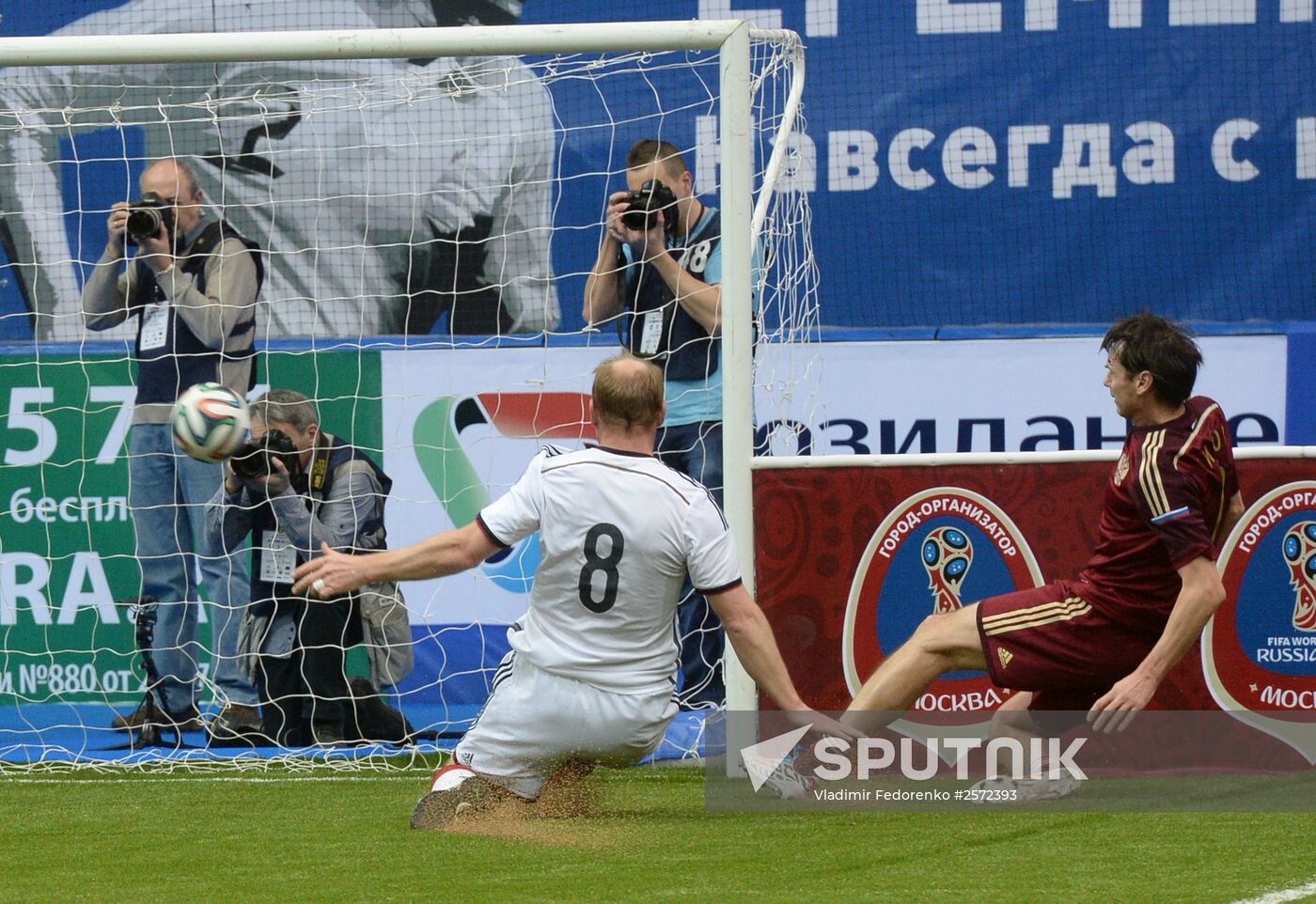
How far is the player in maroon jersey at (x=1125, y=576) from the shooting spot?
467cm

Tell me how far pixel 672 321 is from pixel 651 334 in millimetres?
124

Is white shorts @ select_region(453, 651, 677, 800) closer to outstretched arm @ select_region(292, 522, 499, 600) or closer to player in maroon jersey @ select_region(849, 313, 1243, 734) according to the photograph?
outstretched arm @ select_region(292, 522, 499, 600)

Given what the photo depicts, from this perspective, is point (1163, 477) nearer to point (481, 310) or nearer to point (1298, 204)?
point (481, 310)

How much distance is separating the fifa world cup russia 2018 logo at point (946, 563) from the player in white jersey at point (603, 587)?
3.99 ft

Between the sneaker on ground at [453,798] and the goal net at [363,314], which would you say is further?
the goal net at [363,314]

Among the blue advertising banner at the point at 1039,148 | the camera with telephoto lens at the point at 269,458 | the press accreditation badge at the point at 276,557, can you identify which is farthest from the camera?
the blue advertising banner at the point at 1039,148

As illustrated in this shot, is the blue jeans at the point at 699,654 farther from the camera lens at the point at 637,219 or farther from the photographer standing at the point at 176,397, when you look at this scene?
the photographer standing at the point at 176,397

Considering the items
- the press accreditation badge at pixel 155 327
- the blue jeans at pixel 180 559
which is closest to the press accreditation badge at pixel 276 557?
the blue jeans at pixel 180 559

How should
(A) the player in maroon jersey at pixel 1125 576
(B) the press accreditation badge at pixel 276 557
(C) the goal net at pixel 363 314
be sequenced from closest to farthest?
(A) the player in maroon jersey at pixel 1125 576 → (C) the goal net at pixel 363 314 → (B) the press accreditation badge at pixel 276 557

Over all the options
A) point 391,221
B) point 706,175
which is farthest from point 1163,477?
point 391,221

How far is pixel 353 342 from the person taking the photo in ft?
23.2

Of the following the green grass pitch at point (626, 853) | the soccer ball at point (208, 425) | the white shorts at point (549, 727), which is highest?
the soccer ball at point (208, 425)

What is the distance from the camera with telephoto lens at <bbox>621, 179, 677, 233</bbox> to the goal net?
254 mm

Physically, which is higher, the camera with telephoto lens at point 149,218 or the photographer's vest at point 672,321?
the camera with telephoto lens at point 149,218
